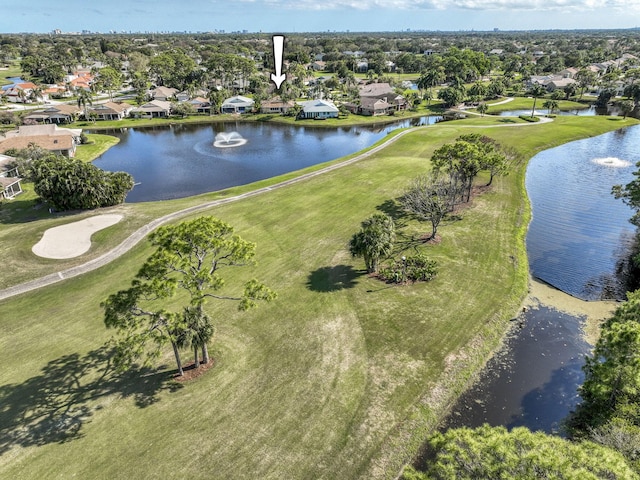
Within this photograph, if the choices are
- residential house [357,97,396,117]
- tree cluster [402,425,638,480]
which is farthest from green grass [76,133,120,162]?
tree cluster [402,425,638,480]

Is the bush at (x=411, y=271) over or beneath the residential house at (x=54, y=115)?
beneath

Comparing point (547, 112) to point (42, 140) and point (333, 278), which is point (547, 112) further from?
point (42, 140)

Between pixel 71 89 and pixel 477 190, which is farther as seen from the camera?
pixel 71 89

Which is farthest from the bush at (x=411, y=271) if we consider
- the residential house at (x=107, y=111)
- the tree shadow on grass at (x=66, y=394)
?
the residential house at (x=107, y=111)

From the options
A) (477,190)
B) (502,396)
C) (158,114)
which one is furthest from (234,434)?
(158,114)

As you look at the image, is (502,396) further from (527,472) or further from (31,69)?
(31,69)

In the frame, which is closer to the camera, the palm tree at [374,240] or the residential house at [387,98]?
Answer: the palm tree at [374,240]

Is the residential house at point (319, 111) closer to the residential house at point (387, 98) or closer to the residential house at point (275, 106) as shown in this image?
the residential house at point (275, 106)
